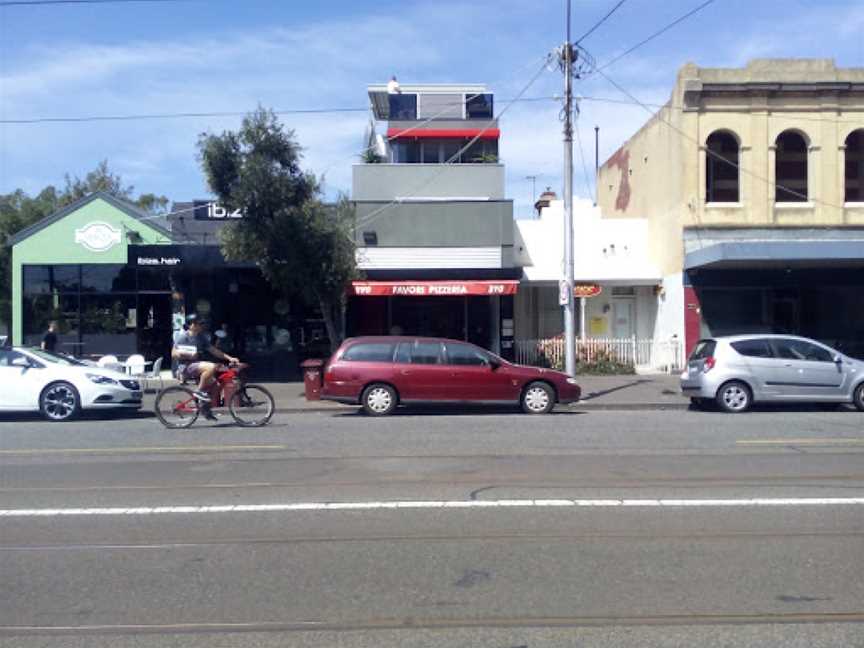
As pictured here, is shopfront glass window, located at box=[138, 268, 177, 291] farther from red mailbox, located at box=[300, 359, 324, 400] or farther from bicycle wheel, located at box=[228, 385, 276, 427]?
bicycle wheel, located at box=[228, 385, 276, 427]

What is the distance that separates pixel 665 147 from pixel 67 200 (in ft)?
95.3

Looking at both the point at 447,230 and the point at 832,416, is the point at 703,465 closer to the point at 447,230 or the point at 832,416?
the point at 832,416

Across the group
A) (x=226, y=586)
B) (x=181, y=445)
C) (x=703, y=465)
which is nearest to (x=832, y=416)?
(x=703, y=465)

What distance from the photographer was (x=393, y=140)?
30.3 m

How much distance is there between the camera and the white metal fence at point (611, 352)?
25281 mm

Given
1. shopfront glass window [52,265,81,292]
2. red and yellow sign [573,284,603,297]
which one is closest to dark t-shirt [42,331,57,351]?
shopfront glass window [52,265,81,292]

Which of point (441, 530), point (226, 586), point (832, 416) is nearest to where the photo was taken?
point (226, 586)

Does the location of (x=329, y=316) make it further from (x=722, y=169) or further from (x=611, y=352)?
(x=722, y=169)

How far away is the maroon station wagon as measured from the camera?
17.2 meters

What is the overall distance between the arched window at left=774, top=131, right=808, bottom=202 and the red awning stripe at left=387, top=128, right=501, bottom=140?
29.6 feet

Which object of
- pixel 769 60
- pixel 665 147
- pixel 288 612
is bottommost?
pixel 288 612

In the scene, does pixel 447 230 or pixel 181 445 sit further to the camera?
pixel 447 230

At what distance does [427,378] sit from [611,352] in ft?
32.1

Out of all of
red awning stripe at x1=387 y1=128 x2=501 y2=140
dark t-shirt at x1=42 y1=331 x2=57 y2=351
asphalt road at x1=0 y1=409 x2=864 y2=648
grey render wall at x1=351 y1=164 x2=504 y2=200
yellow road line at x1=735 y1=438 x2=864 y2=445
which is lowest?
asphalt road at x1=0 y1=409 x2=864 y2=648
